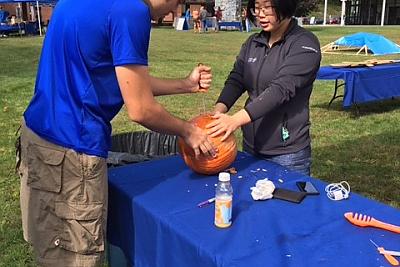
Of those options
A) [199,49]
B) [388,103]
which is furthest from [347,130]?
[199,49]

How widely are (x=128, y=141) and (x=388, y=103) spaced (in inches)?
256

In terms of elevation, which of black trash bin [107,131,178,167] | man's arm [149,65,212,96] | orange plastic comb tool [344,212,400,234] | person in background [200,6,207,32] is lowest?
person in background [200,6,207,32]

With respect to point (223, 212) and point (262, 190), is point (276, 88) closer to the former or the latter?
point (262, 190)

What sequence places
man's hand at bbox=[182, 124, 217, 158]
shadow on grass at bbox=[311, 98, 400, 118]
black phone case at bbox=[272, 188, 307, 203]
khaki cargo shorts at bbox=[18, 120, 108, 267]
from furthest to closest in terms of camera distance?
shadow on grass at bbox=[311, 98, 400, 118]
man's hand at bbox=[182, 124, 217, 158]
black phone case at bbox=[272, 188, 307, 203]
khaki cargo shorts at bbox=[18, 120, 108, 267]

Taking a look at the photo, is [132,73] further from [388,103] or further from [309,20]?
[309,20]

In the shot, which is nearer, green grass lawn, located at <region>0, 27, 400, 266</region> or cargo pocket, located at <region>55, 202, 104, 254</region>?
cargo pocket, located at <region>55, 202, 104, 254</region>

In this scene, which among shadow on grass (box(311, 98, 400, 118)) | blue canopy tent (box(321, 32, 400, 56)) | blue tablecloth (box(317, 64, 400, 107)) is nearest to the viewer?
blue tablecloth (box(317, 64, 400, 107))

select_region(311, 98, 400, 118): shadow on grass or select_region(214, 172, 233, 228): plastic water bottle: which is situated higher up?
select_region(214, 172, 233, 228): plastic water bottle

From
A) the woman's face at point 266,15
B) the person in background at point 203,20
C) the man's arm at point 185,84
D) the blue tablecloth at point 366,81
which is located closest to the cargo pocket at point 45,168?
the man's arm at point 185,84

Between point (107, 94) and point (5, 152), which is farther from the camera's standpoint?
point (5, 152)

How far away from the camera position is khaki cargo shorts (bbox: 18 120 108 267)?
1.86m

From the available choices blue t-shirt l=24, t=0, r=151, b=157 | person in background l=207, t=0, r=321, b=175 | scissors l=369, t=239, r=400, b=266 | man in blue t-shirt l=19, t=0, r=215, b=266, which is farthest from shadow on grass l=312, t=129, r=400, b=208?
blue t-shirt l=24, t=0, r=151, b=157

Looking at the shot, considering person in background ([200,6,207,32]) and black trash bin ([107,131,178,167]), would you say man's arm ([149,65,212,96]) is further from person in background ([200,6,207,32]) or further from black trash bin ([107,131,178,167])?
person in background ([200,6,207,32])

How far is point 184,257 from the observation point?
169 centimetres
